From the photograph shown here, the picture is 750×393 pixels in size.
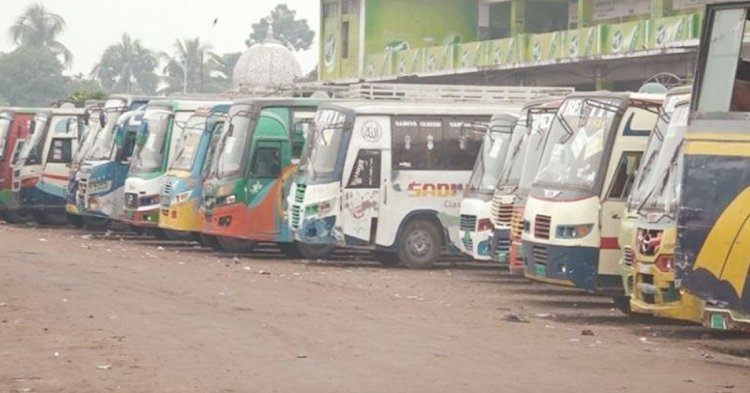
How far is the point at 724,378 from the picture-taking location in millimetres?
12453

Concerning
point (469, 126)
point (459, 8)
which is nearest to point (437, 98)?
point (469, 126)

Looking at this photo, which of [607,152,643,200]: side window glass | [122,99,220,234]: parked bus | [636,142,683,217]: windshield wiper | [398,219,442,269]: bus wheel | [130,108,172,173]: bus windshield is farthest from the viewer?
[130,108,172,173]: bus windshield

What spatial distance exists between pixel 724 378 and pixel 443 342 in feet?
8.84

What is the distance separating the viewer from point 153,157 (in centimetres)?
2994

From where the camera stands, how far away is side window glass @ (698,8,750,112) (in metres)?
13.0

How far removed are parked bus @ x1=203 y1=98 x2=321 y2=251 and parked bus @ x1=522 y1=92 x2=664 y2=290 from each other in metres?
9.07

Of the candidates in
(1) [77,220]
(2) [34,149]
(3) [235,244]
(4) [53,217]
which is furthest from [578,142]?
(4) [53,217]

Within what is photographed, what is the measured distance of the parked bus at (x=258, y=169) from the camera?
86.9ft

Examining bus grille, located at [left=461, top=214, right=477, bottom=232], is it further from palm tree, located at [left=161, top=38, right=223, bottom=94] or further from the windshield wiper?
palm tree, located at [left=161, top=38, right=223, bottom=94]

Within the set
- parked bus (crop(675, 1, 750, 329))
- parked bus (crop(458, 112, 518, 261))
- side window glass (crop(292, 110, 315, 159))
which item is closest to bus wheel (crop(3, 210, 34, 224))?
side window glass (crop(292, 110, 315, 159))

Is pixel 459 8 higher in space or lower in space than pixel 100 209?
higher

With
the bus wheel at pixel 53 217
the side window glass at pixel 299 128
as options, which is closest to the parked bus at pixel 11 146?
the bus wheel at pixel 53 217

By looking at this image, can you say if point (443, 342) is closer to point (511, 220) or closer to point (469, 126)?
point (511, 220)

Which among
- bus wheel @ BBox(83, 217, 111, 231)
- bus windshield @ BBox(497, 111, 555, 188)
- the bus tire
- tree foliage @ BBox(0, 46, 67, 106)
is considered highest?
bus windshield @ BBox(497, 111, 555, 188)
